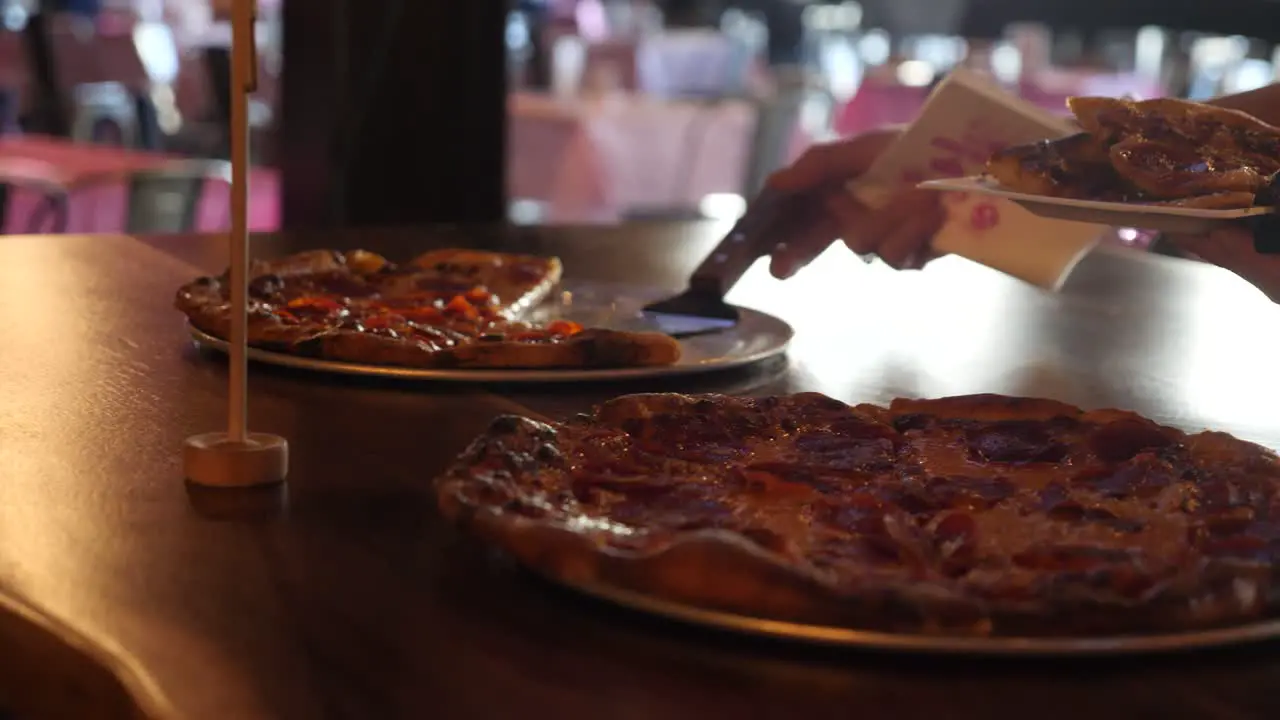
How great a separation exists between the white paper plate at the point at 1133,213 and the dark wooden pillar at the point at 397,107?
206 cm

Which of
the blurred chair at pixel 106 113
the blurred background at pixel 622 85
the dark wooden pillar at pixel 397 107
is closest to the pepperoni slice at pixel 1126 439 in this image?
the dark wooden pillar at pixel 397 107

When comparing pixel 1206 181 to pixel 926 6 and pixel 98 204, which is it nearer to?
pixel 98 204

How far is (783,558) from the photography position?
0.70 meters

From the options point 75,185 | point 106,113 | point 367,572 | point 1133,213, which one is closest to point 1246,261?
point 1133,213

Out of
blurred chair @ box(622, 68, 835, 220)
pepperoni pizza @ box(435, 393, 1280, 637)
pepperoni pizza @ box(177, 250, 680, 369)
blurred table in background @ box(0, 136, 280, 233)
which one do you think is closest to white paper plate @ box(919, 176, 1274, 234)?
pepperoni pizza @ box(435, 393, 1280, 637)

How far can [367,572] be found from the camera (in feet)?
2.57

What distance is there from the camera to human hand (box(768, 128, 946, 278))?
170 centimetres

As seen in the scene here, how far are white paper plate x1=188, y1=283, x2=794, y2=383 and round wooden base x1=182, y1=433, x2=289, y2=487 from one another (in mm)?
274

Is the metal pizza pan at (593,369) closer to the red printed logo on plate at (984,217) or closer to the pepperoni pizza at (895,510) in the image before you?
the pepperoni pizza at (895,510)

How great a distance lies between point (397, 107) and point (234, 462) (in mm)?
2281

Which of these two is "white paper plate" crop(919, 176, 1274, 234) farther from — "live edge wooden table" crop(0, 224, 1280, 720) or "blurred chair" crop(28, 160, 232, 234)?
"blurred chair" crop(28, 160, 232, 234)

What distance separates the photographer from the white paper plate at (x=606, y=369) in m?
1.21

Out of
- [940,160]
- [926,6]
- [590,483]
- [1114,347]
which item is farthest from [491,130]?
[926,6]

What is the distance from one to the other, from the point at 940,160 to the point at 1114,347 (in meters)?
0.28
